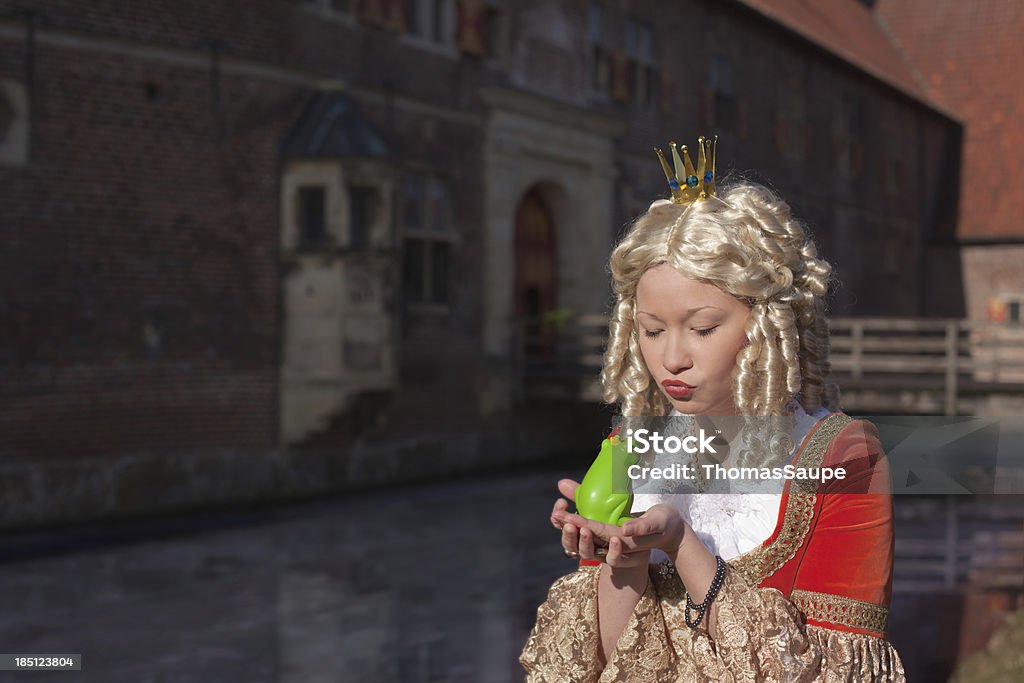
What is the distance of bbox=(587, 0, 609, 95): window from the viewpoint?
Answer: 50.2 ft

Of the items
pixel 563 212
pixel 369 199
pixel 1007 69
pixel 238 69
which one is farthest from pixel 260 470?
pixel 1007 69

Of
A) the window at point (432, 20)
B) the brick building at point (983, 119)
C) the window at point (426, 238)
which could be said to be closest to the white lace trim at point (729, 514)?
the window at point (426, 238)

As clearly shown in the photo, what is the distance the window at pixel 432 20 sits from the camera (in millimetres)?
12539

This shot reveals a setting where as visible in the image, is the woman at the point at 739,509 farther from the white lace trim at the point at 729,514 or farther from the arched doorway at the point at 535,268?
the arched doorway at the point at 535,268

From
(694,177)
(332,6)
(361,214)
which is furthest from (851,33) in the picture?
(694,177)

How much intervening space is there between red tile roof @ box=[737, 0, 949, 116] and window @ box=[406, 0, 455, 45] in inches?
263

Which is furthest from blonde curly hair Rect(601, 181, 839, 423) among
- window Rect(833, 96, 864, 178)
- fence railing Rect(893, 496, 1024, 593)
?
window Rect(833, 96, 864, 178)

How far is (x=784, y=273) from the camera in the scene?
175 centimetres

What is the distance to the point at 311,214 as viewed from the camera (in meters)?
11.1

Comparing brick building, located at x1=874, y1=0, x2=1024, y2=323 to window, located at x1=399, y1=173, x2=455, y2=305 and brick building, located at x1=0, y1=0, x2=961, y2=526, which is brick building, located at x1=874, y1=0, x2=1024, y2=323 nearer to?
brick building, located at x1=0, y1=0, x2=961, y2=526

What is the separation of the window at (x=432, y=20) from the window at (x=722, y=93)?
243 inches

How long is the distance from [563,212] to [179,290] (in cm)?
617

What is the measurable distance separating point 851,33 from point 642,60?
398 inches

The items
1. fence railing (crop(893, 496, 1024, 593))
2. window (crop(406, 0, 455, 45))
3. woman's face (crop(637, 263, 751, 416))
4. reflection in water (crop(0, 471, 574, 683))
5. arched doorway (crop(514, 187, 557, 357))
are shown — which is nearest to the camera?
woman's face (crop(637, 263, 751, 416))
